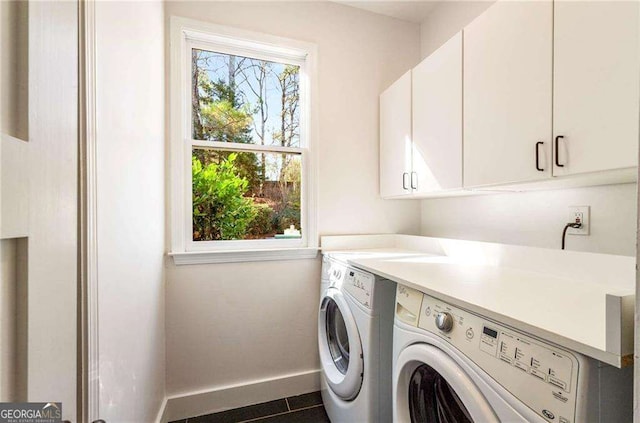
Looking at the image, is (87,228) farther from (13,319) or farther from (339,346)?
(339,346)

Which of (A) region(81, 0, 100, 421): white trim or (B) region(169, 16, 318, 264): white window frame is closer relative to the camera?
(A) region(81, 0, 100, 421): white trim

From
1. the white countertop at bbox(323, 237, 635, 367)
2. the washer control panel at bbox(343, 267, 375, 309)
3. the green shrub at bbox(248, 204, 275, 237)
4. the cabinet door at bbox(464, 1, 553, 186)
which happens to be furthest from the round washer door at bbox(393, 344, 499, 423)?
the green shrub at bbox(248, 204, 275, 237)

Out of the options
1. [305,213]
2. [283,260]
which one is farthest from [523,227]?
[283,260]

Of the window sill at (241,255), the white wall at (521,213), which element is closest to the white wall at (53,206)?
the window sill at (241,255)

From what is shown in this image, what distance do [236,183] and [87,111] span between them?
126cm

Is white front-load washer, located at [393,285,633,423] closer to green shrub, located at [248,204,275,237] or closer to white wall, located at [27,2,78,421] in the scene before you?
white wall, located at [27,2,78,421]

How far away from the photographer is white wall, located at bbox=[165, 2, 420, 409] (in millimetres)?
1790

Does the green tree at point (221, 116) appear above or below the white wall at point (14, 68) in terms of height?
above

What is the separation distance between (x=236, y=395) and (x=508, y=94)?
2.24 meters

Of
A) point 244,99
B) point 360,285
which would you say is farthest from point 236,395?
point 244,99

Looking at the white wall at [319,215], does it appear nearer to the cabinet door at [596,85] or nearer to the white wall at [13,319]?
the cabinet door at [596,85]

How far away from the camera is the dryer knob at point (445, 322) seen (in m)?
0.87

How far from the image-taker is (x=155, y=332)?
152cm

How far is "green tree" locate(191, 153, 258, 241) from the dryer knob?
1407 mm
